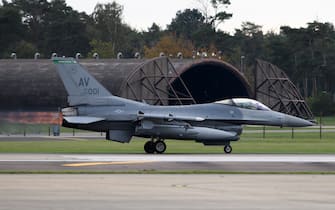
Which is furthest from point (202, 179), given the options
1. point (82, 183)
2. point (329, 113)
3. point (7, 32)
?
point (7, 32)

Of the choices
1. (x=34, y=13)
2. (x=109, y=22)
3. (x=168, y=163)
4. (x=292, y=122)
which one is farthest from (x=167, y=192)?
(x=109, y=22)

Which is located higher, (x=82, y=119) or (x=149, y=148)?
(x=82, y=119)

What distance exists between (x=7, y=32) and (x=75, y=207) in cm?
10832

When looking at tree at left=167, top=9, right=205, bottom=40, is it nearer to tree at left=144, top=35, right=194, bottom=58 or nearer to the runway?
tree at left=144, top=35, right=194, bottom=58

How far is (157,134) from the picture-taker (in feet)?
130

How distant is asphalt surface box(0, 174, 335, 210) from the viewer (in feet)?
60.6

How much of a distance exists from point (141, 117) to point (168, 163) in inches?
330

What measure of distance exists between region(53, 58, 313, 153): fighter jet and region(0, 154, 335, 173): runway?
4304 millimetres

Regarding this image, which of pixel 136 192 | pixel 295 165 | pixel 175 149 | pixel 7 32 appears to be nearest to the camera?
pixel 136 192

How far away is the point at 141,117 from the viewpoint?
39156 mm

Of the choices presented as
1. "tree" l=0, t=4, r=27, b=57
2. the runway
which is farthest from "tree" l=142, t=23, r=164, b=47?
the runway

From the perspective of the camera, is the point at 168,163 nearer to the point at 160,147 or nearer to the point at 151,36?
the point at 160,147

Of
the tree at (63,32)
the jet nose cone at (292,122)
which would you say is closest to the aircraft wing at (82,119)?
the jet nose cone at (292,122)

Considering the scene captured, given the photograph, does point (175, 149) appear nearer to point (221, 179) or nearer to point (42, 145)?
point (42, 145)
